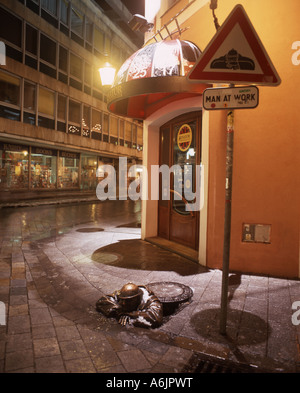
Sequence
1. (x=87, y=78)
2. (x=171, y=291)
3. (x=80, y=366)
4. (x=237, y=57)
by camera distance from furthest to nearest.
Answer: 1. (x=87, y=78)
2. (x=171, y=291)
3. (x=237, y=57)
4. (x=80, y=366)

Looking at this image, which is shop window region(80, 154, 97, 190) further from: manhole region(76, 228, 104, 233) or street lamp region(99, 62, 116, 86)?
street lamp region(99, 62, 116, 86)

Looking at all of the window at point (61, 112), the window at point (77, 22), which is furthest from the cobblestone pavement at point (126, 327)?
the window at point (77, 22)

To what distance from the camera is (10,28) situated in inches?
685

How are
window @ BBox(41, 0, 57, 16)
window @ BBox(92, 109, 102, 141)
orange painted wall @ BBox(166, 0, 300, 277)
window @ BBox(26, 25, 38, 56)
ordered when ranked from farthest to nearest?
1. window @ BBox(92, 109, 102, 141)
2. window @ BBox(41, 0, 57, 16)
3. window @ BBox(26, 25, 38, 56)
4. orange painted wall @ BBox(166, 0, 300, 277)

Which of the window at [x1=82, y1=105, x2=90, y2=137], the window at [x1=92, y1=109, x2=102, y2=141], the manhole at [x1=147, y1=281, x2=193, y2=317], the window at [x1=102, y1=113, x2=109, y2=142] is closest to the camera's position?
the manhole at [x1=147, y1=281, x2=193, y2=317]

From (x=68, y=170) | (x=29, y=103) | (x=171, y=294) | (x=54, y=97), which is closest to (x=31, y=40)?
(x=54, y=97)

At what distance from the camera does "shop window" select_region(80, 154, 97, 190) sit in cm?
2581

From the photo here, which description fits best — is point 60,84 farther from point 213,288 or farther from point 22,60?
point 213,288

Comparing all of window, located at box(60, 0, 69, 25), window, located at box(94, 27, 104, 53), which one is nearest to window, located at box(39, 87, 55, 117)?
window, located at box(60, 0, 69, 25)

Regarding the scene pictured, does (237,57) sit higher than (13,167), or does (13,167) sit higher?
(237,57)

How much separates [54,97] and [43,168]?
558cm

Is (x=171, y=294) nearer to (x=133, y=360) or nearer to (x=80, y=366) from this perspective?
(x=133, y=360)

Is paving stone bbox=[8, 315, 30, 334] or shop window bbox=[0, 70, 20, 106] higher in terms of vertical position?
shop window bbox=[0, 70, 20, 106]

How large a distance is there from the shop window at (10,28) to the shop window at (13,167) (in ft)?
21.9
